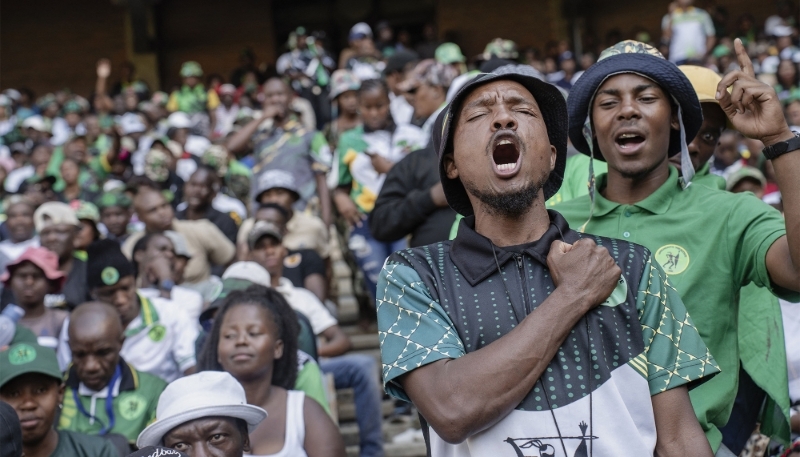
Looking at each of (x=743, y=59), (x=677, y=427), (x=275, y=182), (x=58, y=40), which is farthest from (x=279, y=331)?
(x=58, y=40)

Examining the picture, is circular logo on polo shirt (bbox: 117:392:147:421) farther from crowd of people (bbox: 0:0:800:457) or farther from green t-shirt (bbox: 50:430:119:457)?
green t-shirt (bbox: 50:430:119:457)

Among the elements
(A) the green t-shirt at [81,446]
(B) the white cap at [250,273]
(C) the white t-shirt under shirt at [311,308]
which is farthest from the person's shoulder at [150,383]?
(C) the white t-shirt under shirt at [311,308]

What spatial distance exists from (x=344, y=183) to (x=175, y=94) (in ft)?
30.6

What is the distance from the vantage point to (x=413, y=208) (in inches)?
198

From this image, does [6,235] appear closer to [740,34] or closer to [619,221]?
[619,221]

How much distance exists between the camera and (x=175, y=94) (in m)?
16.0

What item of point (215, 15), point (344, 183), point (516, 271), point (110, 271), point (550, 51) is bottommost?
point (516, 271)

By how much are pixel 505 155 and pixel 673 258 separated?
74 centimetres

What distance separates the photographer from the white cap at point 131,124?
13914mm

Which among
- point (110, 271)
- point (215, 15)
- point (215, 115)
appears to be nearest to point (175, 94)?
point (215, 115)

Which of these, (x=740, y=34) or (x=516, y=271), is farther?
(x=740, y=34)

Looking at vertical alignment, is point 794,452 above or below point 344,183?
below

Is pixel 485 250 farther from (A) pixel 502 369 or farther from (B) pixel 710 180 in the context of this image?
(B) pixel 710 180

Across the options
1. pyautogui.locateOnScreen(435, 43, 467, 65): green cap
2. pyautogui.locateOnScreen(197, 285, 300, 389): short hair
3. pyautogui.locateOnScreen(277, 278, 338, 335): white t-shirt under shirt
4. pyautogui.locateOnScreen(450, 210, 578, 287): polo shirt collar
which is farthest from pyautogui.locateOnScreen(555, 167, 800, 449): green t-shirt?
pyautogui.locateOnScreen(435, 43, 467, 65): green cap
